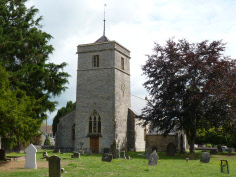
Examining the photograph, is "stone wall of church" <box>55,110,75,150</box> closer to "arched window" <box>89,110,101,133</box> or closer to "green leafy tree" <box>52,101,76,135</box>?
"arched window" <box>89,110,101,133</box>

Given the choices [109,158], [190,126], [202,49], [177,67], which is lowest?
[109,158]

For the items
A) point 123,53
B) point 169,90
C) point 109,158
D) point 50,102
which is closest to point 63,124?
point 50,102

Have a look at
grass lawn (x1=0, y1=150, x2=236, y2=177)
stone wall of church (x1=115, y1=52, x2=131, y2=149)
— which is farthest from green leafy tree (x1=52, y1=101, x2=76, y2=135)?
grass lawn (x1=0, y1=150, x2=236, y2=177)

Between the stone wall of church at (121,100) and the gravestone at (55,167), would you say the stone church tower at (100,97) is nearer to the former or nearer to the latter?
the stone wall of church at (121,100)

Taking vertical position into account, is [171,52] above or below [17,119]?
above

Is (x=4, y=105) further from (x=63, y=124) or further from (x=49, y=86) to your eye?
(x=63, y=124)

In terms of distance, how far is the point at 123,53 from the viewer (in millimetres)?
34219

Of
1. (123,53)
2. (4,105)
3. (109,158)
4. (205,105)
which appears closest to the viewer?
(4,105)

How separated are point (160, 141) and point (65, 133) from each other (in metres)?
11.8

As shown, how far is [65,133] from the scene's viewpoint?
34250 millimetres

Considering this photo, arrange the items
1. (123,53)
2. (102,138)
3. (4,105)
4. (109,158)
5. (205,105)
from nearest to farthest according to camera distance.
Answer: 1. (4,105)
2. (109,158)
3. (205,105)
4. (102,138)
5. (123,53)

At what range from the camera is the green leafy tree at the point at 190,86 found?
24031 millimetres

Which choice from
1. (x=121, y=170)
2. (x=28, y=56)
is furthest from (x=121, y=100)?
(x=121, y=170)

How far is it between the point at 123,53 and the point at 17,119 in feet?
68.1
